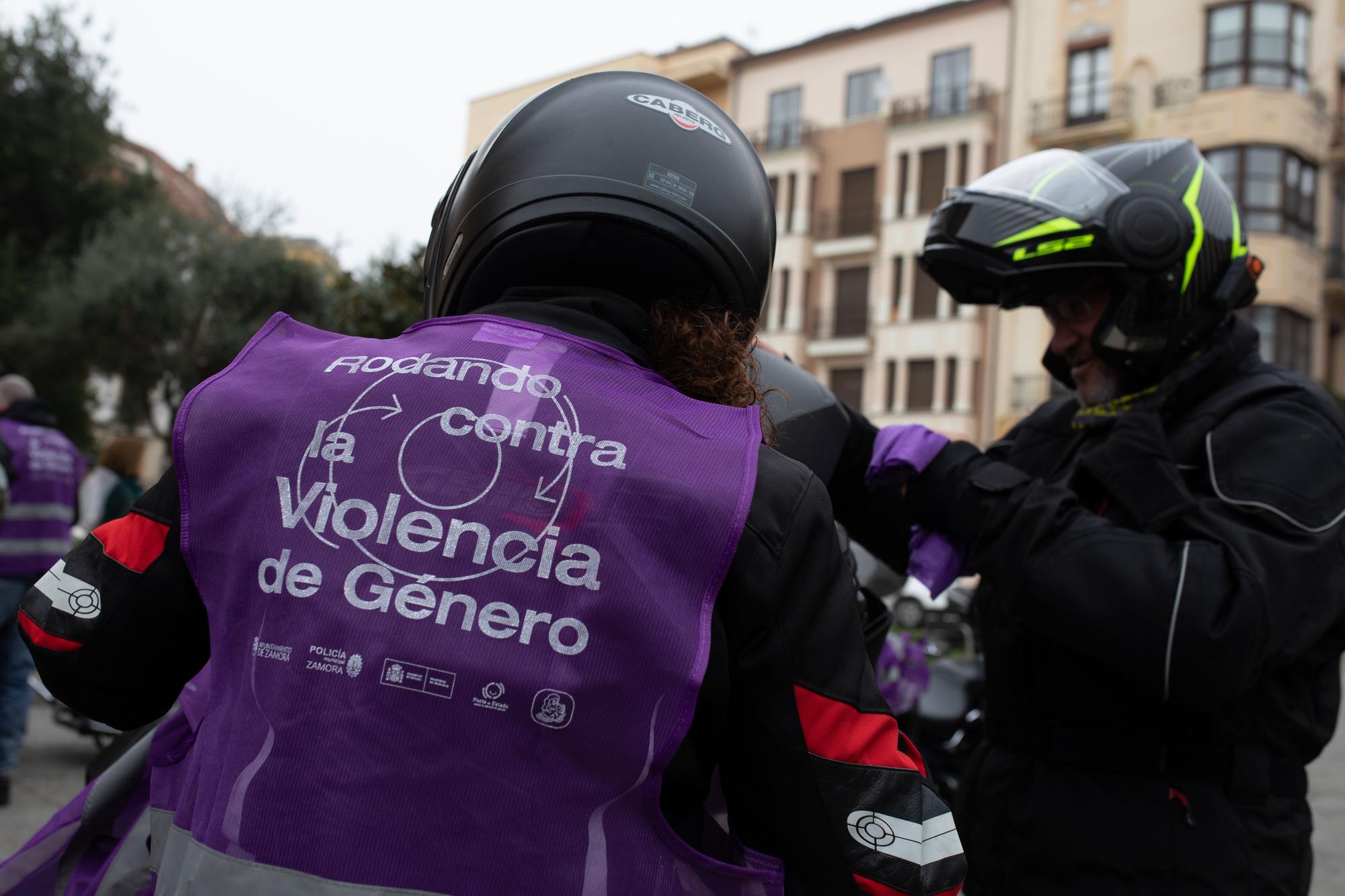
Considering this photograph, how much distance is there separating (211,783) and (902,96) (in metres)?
28.5

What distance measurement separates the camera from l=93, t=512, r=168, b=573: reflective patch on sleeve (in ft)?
4.00

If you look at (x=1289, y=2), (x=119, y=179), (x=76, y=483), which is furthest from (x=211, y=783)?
(x=1289, y=2)

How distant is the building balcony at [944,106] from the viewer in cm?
2625

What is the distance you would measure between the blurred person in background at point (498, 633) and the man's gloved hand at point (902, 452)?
32.2 inches

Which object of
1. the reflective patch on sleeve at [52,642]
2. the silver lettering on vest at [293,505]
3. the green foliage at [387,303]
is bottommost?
the reflective patch on sleeve at [52,642]

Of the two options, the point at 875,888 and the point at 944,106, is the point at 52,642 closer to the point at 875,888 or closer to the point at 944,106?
A: the point at 875,888

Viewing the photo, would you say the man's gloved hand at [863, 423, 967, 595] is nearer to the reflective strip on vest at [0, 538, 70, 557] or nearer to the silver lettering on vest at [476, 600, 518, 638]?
the silver lettering on vest at [476, 600, 518, 638]

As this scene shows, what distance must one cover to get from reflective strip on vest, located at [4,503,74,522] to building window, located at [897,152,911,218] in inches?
956

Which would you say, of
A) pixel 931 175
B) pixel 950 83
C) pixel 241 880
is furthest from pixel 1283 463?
pixel 950 83

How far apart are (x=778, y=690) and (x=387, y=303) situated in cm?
941

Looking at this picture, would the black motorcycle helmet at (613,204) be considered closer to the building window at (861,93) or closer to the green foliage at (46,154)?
the green foliage at (46,154)

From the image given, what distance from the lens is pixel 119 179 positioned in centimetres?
2148

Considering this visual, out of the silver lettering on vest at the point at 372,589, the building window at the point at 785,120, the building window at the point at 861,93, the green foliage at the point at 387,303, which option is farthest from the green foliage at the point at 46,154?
the silver lettering on vest at the point at 372,589

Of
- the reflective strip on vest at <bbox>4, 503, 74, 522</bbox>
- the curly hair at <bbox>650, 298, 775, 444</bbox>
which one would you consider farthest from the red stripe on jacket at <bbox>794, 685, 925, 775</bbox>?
the reflective strip on vest at <bbox>4, 503, 74, 522</bbox>
